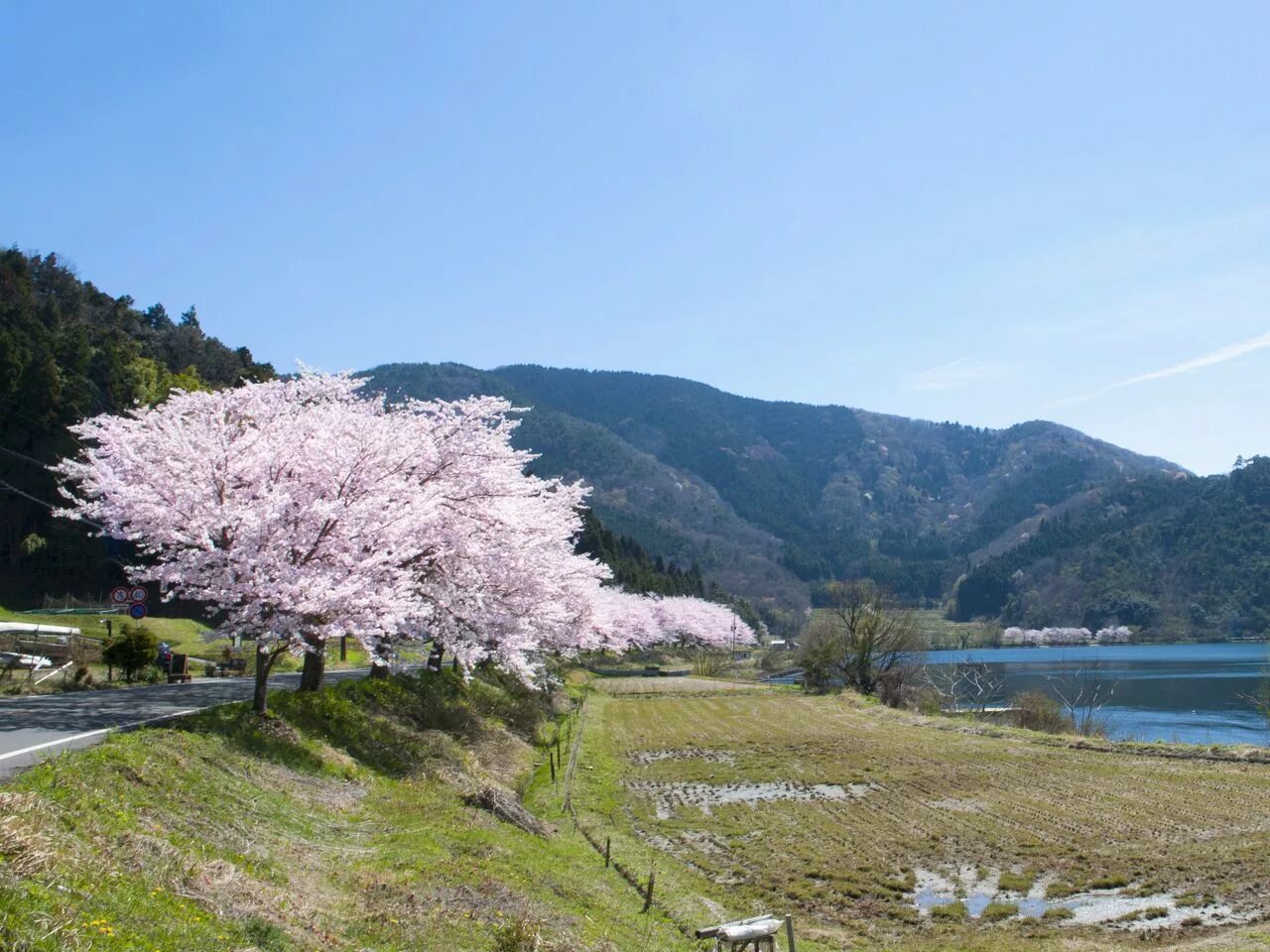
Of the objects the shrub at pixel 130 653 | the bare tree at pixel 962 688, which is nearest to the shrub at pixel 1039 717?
the bare tree at pixel 962 688

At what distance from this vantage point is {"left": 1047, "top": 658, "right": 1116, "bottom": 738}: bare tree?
48.3 metres

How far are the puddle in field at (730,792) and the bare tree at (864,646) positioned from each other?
127ft

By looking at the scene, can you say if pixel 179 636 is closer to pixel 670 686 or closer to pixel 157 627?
pixel 157 627

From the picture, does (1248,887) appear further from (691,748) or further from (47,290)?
(47,290)

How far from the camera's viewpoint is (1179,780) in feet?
80.0

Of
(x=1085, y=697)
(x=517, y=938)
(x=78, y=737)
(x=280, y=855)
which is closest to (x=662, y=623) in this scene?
(x=1085, y=697)

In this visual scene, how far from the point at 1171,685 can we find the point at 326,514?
321 feet

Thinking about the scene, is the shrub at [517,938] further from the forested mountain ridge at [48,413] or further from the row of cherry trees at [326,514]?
the forested mountain ridge at [48,413]

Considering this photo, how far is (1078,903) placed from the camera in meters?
14.2

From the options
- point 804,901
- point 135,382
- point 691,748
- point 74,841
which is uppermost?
point 135,382

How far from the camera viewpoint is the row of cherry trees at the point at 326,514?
15.8 metres

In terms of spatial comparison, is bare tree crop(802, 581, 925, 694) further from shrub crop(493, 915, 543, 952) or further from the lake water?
shrub crop(493, 915, 543, 952)

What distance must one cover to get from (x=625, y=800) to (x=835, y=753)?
450 inches

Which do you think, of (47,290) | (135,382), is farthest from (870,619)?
(47,290)
